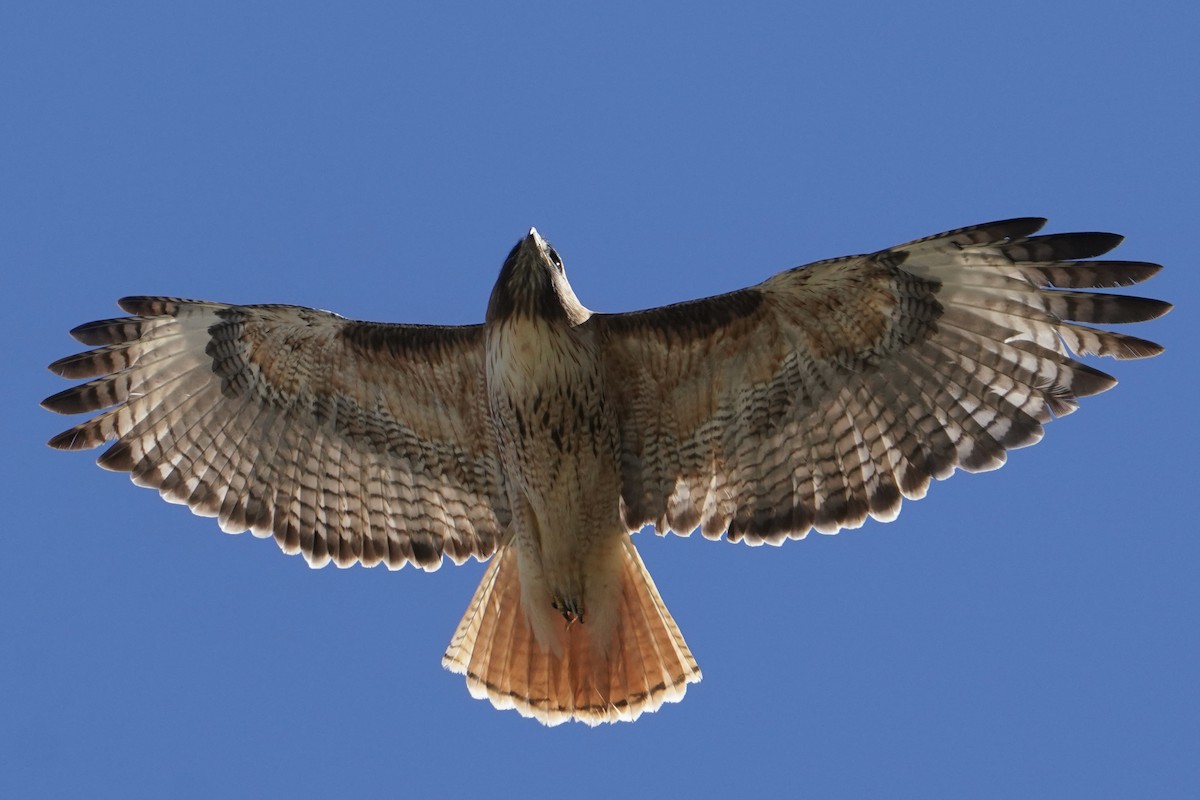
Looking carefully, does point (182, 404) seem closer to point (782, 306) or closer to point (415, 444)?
point (415, 444)

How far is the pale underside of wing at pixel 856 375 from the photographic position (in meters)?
9.08

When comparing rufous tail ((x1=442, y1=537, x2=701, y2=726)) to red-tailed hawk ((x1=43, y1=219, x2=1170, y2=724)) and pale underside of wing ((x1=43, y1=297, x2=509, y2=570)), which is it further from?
pale underside of wing ((x1=43, y1=297, x2=509, y2=570))

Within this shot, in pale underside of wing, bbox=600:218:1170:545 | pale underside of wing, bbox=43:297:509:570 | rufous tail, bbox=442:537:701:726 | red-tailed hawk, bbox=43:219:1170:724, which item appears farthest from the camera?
pale underside of wing, bbox=43:297:509:570

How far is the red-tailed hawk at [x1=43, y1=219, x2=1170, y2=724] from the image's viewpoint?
9.18 metres

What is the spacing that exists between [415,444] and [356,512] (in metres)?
0.56

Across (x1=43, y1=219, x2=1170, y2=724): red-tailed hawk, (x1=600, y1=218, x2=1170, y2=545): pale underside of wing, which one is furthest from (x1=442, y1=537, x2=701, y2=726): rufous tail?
(x1=600, y1=218, x2=1170, y2=545): pale underside of wing

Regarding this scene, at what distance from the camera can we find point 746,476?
984cm

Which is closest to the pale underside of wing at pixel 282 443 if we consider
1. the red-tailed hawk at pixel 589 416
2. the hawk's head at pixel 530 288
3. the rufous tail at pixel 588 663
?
the red-tailed hawk at pixel 589 416

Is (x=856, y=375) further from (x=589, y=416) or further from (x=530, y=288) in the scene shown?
(x=530, y=288)

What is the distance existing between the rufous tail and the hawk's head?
5.17ft

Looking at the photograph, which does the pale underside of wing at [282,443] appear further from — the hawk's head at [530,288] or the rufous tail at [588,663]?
the hawk's head at [530,288]

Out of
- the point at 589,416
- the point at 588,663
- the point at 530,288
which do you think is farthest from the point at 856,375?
the point at 588,663

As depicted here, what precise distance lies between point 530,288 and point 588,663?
232 centimetres

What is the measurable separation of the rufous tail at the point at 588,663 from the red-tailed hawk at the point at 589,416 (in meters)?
0.01
